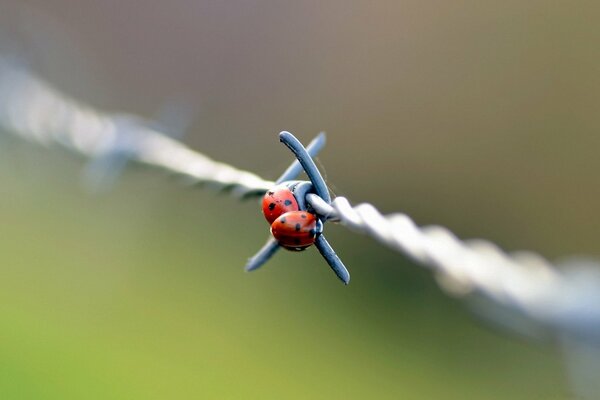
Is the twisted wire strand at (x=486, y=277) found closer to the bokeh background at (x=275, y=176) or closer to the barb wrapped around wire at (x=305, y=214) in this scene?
the barb wrapped around wire at (x=305, y=214)

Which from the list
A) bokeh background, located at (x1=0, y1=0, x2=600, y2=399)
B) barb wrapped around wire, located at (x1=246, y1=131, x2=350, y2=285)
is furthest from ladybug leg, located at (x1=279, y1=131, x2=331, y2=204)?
bokeh background, located at (x1=0, y1=0, x2=600, y2=399)

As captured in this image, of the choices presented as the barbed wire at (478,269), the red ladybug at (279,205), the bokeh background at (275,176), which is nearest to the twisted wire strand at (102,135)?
the barbed wire at (478,269)

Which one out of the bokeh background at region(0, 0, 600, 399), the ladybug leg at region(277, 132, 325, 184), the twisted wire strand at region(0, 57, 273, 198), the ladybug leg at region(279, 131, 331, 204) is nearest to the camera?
the ladybug leg at region(279, 131, 331, 204)

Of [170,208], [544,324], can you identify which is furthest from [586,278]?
[170,208]

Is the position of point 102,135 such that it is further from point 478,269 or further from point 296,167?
point 478,269

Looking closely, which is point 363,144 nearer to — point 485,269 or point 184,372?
point 184,372

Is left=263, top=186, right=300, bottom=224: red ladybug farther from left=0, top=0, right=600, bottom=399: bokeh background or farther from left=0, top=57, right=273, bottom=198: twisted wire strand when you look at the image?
left=0, top=0, right=600, bottom=399: bokeh background

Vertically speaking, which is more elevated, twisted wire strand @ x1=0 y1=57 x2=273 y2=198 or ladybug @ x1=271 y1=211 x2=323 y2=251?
twisted wire strand @ x1=0 y1=57 x2=273 y2=198
